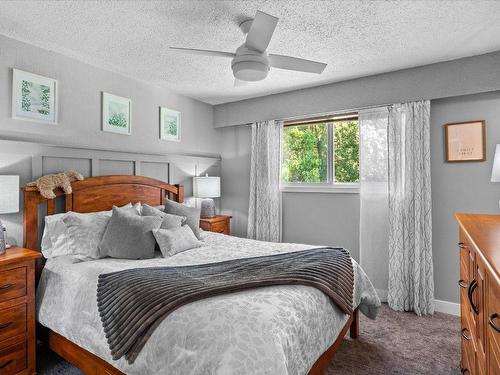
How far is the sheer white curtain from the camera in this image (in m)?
3.50

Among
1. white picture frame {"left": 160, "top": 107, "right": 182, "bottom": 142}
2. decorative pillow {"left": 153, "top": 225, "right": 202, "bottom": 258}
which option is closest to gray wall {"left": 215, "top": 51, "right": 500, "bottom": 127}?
white picture frame {"left": 160, "top": 107, "right": 182, "bottom": 142}

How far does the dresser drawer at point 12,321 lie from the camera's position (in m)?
2.05

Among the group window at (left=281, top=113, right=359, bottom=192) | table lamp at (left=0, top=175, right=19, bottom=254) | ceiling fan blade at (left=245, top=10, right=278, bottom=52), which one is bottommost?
table lamp at (left=0, top=175, right=19, bottom=254)

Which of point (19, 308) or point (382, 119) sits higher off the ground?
point (382, 119)

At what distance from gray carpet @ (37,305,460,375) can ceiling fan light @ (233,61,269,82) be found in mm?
2212

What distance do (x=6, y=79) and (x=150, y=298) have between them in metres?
2.31

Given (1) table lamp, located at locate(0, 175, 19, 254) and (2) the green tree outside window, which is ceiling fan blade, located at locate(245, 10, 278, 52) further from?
Answer: (2) the green tree outside window

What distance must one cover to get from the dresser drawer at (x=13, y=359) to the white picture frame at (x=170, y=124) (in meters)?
2.55

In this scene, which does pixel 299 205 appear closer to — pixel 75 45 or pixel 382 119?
pixel 382 119

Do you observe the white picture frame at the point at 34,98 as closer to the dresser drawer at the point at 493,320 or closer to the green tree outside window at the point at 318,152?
the green tree outside window at the point at 318,152

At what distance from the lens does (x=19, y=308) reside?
2.14 meters

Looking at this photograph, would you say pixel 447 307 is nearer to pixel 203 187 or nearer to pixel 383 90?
pixel 383 90

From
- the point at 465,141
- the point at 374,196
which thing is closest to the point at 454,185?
the point at 465,141

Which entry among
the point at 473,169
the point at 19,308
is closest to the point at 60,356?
the point at 19,308
